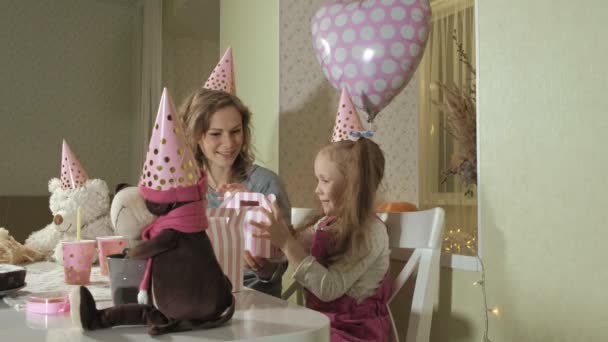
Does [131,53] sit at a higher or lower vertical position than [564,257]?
higher

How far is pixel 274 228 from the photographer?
3.09 feet

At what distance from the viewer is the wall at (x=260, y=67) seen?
1928 millimetres

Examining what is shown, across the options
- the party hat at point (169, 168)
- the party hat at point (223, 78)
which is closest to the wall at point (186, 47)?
the party hat at point (223, 78)

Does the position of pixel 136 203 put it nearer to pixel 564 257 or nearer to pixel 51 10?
pixel 564 257

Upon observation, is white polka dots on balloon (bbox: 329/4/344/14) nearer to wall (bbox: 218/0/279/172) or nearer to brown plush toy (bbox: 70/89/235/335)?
wall (bbox: 218/0/279/172)

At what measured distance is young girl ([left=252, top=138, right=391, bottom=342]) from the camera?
1.09 metres

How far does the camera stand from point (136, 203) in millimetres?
672

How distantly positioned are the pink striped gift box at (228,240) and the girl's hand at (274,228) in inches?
3.5

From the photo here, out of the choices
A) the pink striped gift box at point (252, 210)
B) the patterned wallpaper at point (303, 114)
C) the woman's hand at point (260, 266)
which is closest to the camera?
the pink striped gift box at point (252, 210)

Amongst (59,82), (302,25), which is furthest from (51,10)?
(302,25)

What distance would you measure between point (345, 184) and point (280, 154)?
680 mm

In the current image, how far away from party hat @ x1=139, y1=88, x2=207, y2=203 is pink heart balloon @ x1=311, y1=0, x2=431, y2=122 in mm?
871

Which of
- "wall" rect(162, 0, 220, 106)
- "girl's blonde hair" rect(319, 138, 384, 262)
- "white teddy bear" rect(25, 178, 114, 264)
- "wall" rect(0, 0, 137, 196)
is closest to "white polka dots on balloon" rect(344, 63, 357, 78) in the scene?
"girl's blonde hair" rect(319, 138, 384, 262)

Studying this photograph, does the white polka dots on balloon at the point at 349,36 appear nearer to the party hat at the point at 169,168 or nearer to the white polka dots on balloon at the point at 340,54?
the white polka dots on balloon at the point at 340,54
